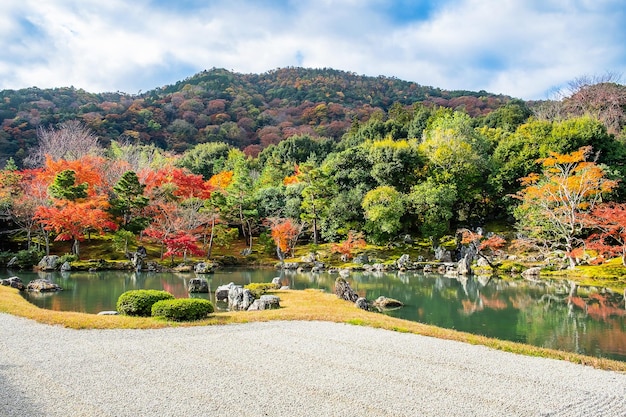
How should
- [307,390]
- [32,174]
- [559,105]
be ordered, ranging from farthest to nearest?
[559,105] < [32,174] < [307,390]

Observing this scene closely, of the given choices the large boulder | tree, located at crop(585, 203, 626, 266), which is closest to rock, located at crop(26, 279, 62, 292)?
the large boulder

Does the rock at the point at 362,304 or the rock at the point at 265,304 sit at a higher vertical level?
the rock at the point at 265,304

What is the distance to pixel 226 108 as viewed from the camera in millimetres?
84312

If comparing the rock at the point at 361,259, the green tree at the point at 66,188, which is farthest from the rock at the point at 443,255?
the green tree at the point at 66,188

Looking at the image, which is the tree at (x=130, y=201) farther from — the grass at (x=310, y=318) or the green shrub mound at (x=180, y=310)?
the green shrub mound at (x=180, y=310)

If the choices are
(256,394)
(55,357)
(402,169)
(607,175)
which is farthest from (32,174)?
(607,175)

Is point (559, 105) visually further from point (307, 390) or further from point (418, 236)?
point (307, 390)

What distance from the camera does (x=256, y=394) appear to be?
19.2ft

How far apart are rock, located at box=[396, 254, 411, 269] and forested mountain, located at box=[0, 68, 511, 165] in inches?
1557

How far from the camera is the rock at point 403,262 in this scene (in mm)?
30806

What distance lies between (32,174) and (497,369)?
41.1 meters

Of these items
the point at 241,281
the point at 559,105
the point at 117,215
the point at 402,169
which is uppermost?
the point at 559,105

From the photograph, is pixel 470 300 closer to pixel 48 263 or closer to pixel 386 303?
pixel 386 303

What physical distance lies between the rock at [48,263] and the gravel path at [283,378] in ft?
71.3
